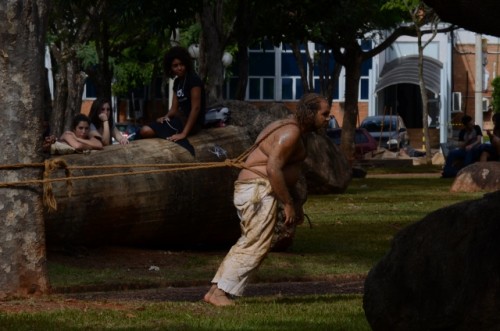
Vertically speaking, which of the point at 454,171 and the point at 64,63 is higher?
the point at 64,63

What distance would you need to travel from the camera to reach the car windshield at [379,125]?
64562 mm

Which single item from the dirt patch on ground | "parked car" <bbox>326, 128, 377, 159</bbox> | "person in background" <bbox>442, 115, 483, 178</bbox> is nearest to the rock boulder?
the dirt patch on ground

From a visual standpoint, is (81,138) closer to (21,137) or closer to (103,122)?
(103,122)

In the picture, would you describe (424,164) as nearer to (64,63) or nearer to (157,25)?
(64,63)

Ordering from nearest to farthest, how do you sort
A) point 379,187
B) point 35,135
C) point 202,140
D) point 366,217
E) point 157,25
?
point 35,135 → point 202,140 → point 366,217 → point 157,25 → point 379,187

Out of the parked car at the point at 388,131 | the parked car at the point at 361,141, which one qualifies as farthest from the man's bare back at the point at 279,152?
the parked car at the point at 388,131

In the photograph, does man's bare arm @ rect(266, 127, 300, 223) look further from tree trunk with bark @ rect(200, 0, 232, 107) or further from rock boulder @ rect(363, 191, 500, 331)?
tree trunk with bark @ rect(200, 0, 232, 107)

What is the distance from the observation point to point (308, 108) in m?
12.0

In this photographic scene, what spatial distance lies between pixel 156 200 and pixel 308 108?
4645 millimetres

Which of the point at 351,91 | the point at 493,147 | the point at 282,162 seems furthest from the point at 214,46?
the point at 282,162

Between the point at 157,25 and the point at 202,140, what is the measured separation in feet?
28.5

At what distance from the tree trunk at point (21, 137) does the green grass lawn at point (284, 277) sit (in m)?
0.67

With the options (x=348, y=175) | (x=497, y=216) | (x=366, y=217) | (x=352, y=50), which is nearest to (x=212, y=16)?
(x=348, y=175)

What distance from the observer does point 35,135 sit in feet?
42.4
